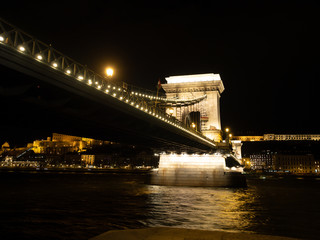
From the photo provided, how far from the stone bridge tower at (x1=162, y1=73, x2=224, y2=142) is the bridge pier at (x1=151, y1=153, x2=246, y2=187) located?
1592cm

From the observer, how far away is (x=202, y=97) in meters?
64.2

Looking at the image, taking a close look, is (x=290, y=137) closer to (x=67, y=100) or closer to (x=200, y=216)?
(x=200, y=216)

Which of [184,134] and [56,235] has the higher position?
[184,134]

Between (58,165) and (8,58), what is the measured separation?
530ft

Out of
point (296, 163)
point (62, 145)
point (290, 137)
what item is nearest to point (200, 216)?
point (296, 163)

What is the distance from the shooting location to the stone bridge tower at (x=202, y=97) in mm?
63438

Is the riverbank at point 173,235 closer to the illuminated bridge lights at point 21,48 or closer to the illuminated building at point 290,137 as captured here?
the illuminated bridge lights at point 21,48

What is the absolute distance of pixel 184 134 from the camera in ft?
110

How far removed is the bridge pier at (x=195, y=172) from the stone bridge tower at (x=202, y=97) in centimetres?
1592

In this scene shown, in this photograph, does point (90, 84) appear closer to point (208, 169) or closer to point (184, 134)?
point (184, 134)

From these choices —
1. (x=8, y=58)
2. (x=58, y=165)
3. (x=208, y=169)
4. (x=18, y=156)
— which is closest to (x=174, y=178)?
(x=208, y=169)

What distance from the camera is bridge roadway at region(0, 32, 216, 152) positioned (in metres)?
13.1

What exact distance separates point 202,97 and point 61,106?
4946 centimetres

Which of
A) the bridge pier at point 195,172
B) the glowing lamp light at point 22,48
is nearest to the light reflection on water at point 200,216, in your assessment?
the glowing lamp light at point 22,48
